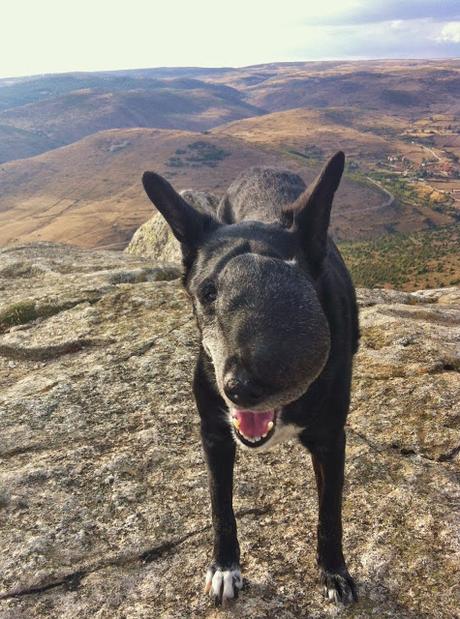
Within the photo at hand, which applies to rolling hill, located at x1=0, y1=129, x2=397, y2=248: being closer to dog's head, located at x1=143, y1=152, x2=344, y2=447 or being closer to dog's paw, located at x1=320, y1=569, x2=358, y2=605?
dog's head, located at x1=143, y1=152, x2=344, y2=447

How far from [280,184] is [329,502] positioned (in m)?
5.85

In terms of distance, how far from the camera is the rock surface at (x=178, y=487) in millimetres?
5324

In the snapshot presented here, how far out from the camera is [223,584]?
5203 millimetres

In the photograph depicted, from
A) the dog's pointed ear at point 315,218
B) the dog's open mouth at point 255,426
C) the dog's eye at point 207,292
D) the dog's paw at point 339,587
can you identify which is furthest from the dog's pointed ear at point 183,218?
the dog's paw at point 339,587

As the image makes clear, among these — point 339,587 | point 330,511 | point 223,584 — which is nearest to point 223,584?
point 223,584

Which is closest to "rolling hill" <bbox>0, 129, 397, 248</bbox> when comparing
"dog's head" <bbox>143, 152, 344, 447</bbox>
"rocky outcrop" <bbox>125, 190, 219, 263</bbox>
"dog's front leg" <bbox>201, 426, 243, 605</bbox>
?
"rocky outcrop" <bbox>125, 190, 219, 263</bbox>

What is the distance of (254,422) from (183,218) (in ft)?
7.71

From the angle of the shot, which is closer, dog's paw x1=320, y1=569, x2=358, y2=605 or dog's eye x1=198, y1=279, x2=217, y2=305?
dog's eye x1=198, y1=279, x2=217, y2=305

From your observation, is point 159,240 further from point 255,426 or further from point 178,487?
point 255,426

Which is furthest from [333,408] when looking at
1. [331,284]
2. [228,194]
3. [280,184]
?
[228,194]

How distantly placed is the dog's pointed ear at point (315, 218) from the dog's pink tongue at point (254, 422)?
1627 mm

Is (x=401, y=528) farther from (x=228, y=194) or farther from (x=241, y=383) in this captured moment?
(x=228, y=194)

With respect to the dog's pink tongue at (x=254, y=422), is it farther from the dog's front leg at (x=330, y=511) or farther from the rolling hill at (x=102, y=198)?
the rolling hill at (x=102, y=198)

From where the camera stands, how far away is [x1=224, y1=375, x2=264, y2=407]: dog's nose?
3.80 meters
